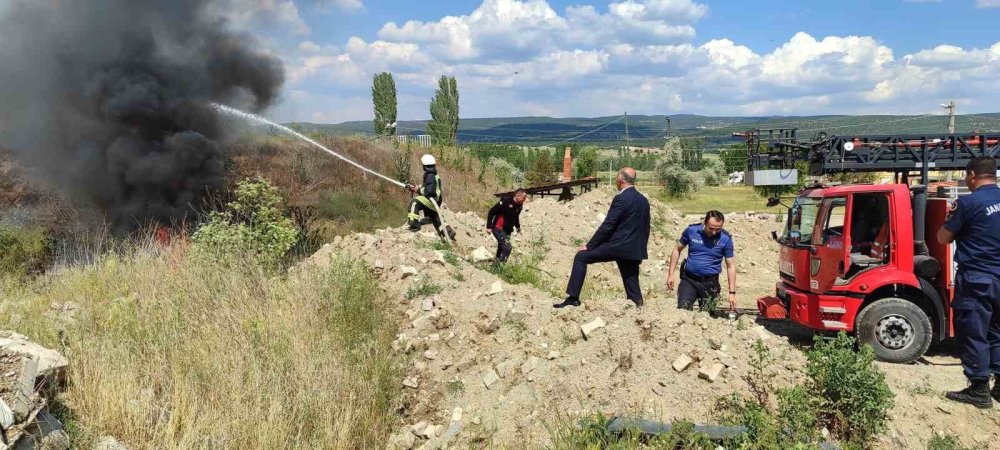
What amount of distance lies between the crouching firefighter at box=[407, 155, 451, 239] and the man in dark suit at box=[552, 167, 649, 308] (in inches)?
184

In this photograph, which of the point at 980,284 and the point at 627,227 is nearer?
the point at 980,284

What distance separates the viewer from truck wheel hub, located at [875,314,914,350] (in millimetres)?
6238

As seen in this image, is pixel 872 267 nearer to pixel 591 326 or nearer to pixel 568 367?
pixel 591 326

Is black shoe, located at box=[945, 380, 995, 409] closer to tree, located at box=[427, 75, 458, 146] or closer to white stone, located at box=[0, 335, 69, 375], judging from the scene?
white stone, located at box=[0, 335, 69, 375]

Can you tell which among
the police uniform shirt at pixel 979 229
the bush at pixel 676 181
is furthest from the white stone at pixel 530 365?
the bush at pixel 676 181

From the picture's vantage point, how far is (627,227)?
6117 mm

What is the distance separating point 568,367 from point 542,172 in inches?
1175

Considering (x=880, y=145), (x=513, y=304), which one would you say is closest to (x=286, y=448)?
(x=513, y=304)

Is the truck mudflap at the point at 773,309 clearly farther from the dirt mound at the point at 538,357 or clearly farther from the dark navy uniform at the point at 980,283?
the dark navy uniform at the point at 980,283

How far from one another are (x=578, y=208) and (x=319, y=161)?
25.6 feet

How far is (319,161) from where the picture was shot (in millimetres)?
18562

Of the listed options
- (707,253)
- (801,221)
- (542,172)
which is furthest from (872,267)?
(542,172)

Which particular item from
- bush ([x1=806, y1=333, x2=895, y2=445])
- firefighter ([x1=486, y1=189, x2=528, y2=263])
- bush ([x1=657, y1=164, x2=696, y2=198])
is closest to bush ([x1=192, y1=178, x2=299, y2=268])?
firefighter ([x1=486, y1=189, x2=528, y2=263])

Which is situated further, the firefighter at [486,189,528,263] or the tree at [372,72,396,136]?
the tree at [372,72,396,136]
